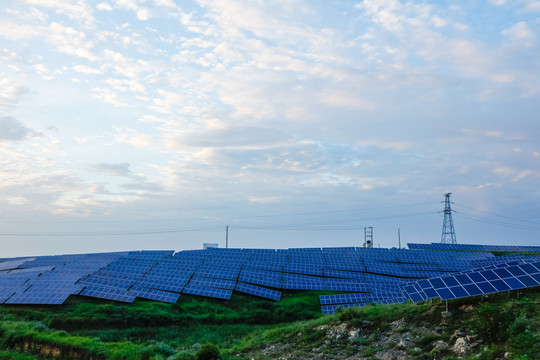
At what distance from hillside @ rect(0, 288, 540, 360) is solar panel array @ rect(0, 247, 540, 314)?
283 centimetres

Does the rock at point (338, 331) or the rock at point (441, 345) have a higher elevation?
the rock at point (441, 345)

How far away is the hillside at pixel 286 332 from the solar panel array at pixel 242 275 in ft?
9.29

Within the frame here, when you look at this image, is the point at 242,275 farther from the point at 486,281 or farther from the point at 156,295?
the point at 486,281

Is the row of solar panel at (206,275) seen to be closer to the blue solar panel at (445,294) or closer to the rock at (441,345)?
the blue solar panel at (445,294)

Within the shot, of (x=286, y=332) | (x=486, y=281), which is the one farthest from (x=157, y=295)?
(x=486, y=281)

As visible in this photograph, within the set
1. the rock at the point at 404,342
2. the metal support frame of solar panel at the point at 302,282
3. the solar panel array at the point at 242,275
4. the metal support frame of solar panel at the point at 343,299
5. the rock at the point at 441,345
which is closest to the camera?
the rock at the point at 441,345

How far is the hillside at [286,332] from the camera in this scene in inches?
701

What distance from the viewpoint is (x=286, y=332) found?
85.4ft

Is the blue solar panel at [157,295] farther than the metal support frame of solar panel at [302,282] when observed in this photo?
No

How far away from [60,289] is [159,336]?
48.9 ft

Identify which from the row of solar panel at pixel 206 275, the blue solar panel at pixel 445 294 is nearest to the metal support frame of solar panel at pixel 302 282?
the row of solar panel at pixel 206 275

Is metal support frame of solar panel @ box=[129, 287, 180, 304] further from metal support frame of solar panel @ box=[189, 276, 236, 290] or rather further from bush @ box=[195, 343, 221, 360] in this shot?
bush @ box=[195, 343, 221, 360]

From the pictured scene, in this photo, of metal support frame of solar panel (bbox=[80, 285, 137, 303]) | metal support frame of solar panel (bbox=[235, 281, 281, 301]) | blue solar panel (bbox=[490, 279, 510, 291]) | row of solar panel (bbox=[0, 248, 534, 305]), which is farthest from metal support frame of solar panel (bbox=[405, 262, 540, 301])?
metal support frame of solar panel (bbox=[80, 285, 137, 303])

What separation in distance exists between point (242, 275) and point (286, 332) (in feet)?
79.1
